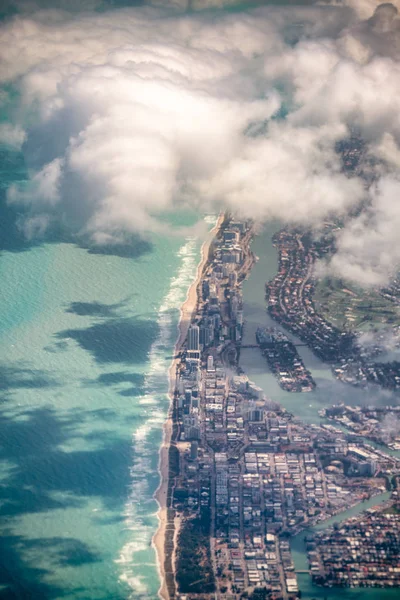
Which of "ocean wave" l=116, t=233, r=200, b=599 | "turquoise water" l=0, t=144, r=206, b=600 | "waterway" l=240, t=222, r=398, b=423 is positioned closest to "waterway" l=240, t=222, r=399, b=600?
"waterway" l=240, t=222, r=398, b=423

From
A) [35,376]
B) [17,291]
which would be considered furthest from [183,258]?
[35,376]

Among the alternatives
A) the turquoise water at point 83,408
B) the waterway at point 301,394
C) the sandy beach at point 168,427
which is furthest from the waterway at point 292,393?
the turquoise water at point 83,408

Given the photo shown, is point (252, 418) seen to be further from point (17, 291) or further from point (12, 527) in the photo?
point (17, 291)

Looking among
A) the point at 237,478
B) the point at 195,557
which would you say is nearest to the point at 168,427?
the point at 237,478

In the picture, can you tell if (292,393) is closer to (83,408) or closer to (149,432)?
(149,432)

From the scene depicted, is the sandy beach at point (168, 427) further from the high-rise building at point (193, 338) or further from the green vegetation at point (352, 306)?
the green vegetation at point (352, 306)

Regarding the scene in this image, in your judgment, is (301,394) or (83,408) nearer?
(83,408)
